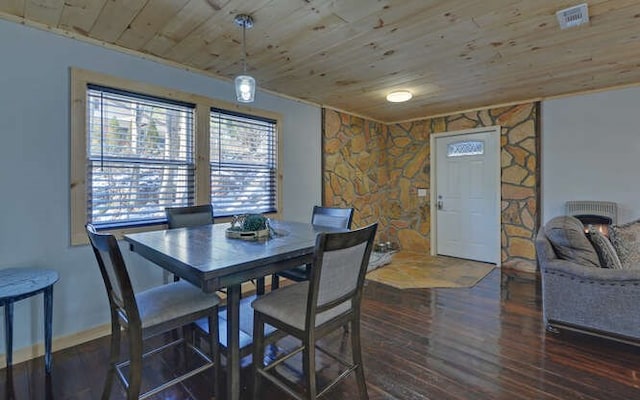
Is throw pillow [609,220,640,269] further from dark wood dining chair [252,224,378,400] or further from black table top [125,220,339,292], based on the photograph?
black table top [125,220,339,292]

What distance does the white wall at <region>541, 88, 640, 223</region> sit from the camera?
3.73 metres

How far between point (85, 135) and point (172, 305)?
1.66 metres

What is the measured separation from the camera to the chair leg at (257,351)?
173 cm

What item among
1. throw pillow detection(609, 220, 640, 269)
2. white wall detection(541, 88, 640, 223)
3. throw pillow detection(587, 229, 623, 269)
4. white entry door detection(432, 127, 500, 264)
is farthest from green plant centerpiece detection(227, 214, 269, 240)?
white wall detection(541, 88, 640, 223)

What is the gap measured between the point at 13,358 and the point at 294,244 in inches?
81.6

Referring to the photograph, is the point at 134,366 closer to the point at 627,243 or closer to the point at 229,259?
the point at 229,259

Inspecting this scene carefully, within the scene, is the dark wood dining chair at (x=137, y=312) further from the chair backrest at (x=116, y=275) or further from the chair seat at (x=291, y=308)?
the chair seat at (x=291, y=308)

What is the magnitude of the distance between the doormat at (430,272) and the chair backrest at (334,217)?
140 centimetres

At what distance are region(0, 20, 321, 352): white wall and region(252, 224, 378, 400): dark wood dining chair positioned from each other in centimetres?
167

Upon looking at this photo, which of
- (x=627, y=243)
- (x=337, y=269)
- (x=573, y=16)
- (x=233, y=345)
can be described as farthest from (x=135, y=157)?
(x=627, y=243)

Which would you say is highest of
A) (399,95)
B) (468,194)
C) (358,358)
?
(399,95)

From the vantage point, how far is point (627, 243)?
262 cm

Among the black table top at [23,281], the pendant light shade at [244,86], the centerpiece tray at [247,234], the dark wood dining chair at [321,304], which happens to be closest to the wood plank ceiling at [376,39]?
the pendant light shade at [244,86]

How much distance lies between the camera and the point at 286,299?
1752 millimetres
